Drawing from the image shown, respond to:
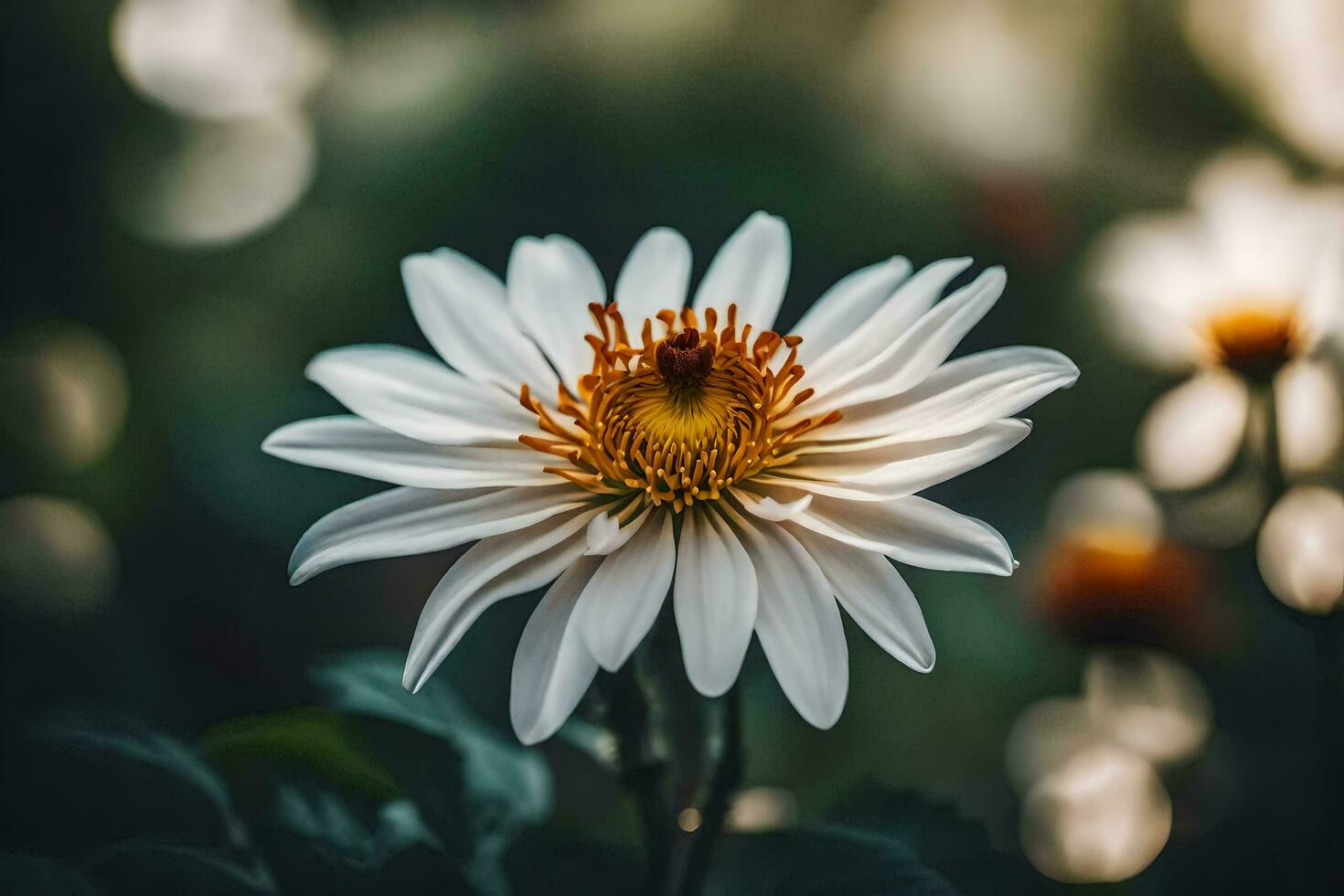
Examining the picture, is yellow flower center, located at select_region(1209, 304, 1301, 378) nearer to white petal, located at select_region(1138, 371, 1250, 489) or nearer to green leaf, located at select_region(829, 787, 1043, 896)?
white petal, located at select_region(1138, 371, 1250, 489)

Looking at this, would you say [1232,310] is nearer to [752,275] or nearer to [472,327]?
[752,275]

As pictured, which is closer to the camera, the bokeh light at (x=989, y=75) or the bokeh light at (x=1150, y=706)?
the bokeh light at (x=1150, y=706)

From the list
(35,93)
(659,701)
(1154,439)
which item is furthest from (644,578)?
(35,93)

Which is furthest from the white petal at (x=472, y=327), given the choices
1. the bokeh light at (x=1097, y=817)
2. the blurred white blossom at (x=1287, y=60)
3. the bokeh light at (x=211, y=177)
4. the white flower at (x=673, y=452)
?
the blurred white blossom at (x=1287, y=60)

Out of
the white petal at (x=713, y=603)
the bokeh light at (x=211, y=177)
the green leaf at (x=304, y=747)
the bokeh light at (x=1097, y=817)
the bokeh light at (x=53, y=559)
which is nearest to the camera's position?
the white petal at (x=713, y=603)

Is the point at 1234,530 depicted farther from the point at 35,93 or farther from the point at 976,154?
the point at 35,93

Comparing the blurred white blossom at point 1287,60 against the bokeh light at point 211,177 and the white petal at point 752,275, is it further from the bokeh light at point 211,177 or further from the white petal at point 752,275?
the bokeh light at point 211,177

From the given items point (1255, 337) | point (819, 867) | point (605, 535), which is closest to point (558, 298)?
point (605, 535)
